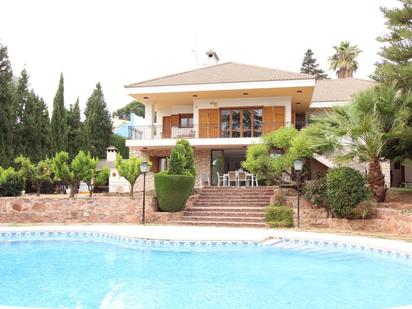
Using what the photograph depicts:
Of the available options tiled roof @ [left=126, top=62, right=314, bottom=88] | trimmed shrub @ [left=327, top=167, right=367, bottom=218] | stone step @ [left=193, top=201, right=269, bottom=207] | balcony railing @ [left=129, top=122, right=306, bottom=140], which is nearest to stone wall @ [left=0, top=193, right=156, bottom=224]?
stone step @ [left=193, top=201, right=269, bottom=207]

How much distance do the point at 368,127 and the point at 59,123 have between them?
82.5ft

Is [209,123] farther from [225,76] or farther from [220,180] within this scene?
[220,180]

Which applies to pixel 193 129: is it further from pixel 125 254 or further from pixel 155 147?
pixel 125 254

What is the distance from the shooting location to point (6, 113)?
27.1 m

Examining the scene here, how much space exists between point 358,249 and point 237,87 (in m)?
12.6

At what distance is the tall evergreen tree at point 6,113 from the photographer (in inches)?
1056

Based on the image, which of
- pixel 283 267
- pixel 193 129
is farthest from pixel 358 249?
pixel 193 129

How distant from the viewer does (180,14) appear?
12.7m

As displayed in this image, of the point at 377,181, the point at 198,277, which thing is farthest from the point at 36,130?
the point at 198,277

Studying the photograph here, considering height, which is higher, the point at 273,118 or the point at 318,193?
the point at 273,118

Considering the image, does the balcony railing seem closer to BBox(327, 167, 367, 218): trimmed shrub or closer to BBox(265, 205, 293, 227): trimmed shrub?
BBox(265, 205, 293, 227): trimmed shrub

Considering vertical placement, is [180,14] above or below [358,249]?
above

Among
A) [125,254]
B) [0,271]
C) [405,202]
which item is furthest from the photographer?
[405,202]

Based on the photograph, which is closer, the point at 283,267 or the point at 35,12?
the point at 283,267
